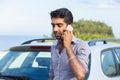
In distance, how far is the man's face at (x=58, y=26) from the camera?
4.36 meters

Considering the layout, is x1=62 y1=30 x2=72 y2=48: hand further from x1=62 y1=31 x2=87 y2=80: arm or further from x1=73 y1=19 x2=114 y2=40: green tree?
x1=73 y1=19 x2=114 y2=40: green tree

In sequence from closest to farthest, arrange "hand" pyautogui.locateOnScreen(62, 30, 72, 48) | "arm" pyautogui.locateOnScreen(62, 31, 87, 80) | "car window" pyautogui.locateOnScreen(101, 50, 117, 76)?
1. "arm" pyautogui.locateOnScreen(62, 31, 87, 80)
2. "hand" pyautogui.locateOnScreen(62, 30, 72, 48)
3. "car window" pyautogui.locateOnScreen(101, 50, 117, 76)

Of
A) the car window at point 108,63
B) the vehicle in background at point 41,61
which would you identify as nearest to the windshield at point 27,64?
the vehicle in background at point 41,61

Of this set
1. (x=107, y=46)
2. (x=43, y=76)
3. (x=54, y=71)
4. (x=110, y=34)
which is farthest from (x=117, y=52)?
(x=110, y=34)

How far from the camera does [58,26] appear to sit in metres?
4.39

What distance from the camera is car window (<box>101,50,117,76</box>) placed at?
6148 millimetres

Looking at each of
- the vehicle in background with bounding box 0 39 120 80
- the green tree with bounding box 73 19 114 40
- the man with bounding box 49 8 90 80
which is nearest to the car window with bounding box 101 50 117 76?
the vehicle in background with bounding box 0 39 120 80

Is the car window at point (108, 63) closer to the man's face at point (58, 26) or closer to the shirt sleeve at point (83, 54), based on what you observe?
the shirt sleeve at point (83, 54)

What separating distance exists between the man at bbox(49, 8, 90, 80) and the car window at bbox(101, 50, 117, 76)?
1656mm

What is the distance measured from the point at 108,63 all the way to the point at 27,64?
1.17 meters

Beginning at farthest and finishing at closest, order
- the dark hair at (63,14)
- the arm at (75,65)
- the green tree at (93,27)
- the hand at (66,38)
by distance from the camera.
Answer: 1. the green tree at (93,27)
2. the dark hair at (63,14)
3. the hand at (66,38)
4. the arm at (75,65)

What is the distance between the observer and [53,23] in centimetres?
443

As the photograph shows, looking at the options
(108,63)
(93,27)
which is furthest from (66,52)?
(93,27)

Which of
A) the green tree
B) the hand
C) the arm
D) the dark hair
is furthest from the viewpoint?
the green tree
